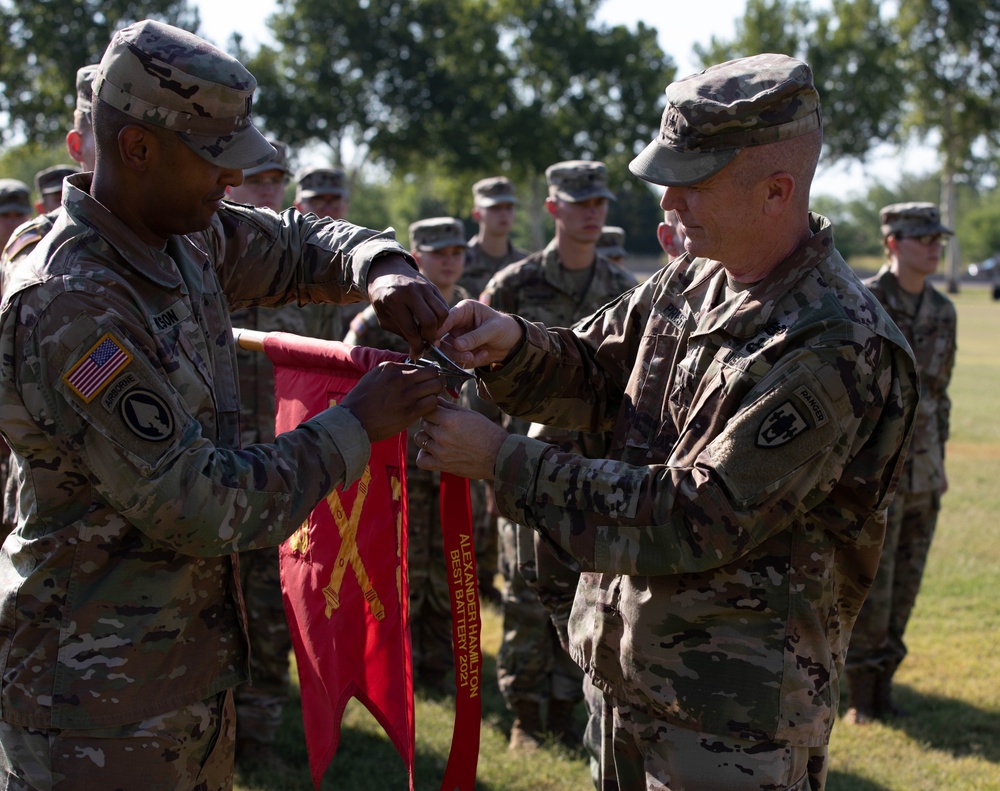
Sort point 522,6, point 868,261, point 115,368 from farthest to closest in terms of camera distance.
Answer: point 868,261, point 522,6, point 115,368

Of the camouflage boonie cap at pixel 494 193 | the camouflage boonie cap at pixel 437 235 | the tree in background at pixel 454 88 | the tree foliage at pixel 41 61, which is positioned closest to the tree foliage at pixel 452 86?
the tree in background at pixel 454 88

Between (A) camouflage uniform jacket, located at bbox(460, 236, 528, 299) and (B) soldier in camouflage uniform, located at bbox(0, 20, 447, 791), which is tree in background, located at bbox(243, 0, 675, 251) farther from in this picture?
(B) soldier in camouflage uniform, located at bbox(0, 20, 447, 791)

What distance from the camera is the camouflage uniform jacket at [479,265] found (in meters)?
9.98

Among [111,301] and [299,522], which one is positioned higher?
[111,301]

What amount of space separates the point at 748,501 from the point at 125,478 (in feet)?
4.62

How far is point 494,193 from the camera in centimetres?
1042

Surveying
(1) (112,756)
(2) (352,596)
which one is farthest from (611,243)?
(1) (112,756)

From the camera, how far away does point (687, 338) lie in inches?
120

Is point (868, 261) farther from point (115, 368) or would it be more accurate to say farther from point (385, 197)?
point (115, 368)

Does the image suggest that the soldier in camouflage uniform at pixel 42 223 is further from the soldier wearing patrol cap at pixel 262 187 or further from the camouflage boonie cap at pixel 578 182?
the camouflage boonie cap at pixel 578 182

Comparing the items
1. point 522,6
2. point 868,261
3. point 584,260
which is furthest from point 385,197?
point 584,260

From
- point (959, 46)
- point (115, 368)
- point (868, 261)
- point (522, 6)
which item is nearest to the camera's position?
point (115, 368)

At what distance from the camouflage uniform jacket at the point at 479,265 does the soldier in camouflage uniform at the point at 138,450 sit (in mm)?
7158

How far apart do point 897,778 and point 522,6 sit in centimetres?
4833
